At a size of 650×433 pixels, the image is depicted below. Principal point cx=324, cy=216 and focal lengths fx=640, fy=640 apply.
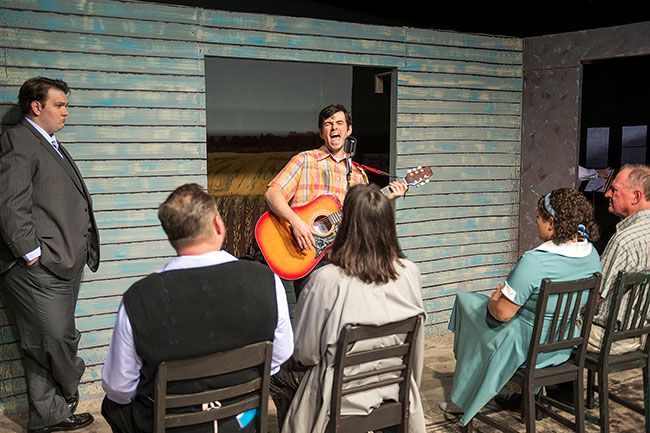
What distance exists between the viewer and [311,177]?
401 centimetres

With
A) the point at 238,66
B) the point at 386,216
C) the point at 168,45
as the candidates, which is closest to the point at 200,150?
the point at 168,45

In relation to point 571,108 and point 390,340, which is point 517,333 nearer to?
point 390,340

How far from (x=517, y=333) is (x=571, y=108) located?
2.83 metres

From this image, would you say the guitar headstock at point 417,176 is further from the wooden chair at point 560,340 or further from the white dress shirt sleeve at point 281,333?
the white dress shirt sleeve at point 281,333

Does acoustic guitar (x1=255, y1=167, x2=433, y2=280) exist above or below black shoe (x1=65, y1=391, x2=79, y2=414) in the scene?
above

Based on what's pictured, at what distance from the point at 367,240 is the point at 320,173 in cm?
166

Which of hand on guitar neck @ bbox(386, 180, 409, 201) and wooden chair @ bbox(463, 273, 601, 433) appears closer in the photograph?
wooden chair @ bbox(463, 273, 601, 433)

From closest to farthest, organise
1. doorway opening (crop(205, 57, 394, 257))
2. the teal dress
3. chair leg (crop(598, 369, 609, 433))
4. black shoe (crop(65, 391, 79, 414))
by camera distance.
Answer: the teal dress → chair leg (crop(598, 369, 609, 433)) → black shoe (crop(65, 391, 79, 414)) → doorway opening (crop(205, 57, 394, 257))

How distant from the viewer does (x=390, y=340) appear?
8.11 ft

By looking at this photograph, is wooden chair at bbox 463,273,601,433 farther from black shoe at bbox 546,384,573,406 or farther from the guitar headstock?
the guitar headstock

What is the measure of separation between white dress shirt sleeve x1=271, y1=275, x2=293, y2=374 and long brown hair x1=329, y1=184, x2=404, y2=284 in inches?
13.7

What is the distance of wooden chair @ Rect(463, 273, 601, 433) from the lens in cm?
288

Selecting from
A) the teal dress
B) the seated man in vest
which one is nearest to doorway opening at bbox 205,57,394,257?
the teal dress

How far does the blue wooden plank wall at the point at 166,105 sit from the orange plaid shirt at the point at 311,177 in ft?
2.00
